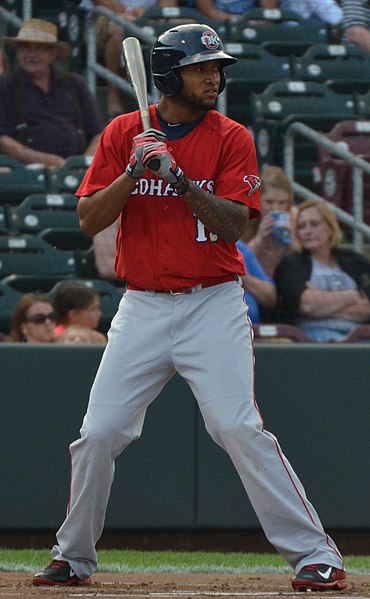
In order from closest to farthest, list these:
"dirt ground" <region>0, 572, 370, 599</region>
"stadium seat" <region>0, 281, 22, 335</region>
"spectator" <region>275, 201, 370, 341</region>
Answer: "dirt ground" <region>0, 572, 370, 599</region> → "stadium seat" <region>0, 281, 22, 335</region> → "spectator" <region>275, 201, 370, 341</region>

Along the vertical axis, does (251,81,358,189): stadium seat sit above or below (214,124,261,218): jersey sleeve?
below

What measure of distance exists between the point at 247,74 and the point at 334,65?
0.63 m

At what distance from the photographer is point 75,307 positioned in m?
6.55

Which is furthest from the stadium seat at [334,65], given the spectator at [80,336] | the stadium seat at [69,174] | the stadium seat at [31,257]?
the spectator at [80,336]

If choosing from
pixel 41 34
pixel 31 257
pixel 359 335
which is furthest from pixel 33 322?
pixel 41 34

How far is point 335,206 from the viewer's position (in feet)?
24.0

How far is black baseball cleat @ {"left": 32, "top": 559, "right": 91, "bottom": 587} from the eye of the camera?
3943 millimetres

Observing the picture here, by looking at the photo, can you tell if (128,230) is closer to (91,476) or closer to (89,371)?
(91,476)

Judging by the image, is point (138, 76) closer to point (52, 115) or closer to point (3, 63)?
point (52, 115)

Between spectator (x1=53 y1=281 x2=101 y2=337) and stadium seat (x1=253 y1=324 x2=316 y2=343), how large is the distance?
912 mm

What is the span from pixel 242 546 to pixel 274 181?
2.28m

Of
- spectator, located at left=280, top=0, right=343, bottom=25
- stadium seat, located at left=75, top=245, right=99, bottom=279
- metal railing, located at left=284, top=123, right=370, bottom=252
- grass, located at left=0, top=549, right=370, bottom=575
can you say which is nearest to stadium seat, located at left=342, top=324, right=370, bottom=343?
metal railing, located at left=284, top=123, right=370, bottom=252

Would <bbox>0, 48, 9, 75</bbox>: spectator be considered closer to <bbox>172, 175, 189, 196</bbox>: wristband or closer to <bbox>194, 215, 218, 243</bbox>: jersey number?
<bbox>194, 215, 218, 243</bbox>: jersey number

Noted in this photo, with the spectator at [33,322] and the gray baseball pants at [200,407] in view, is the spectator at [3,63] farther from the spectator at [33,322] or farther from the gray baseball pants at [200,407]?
the gray baseball pants at [200,407]
